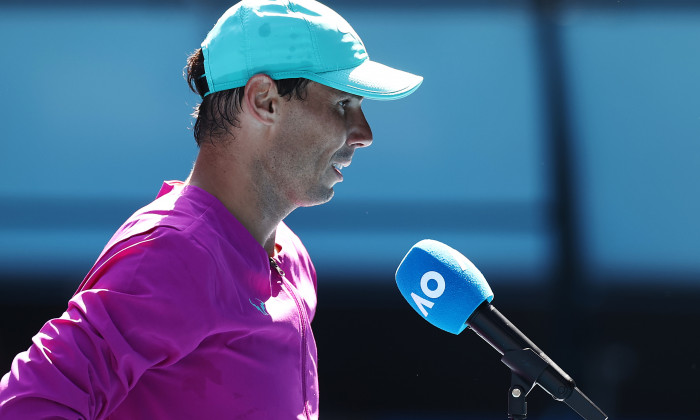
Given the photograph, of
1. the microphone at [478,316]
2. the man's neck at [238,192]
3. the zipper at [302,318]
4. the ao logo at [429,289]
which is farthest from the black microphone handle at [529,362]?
the man's neck at [238,192]

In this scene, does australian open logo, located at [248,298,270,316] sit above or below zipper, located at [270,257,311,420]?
above

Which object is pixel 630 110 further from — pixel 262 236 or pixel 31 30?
pixel 31 30

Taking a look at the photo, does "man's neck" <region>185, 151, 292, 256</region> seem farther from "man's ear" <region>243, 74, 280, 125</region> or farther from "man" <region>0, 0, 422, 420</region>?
"man's ear" <region>243, 74, 280, 125</region>

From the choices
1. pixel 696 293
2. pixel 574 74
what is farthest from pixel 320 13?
pixel 696 293

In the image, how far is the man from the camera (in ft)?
3.19

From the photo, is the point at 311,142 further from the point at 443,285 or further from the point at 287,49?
the point at 443,285

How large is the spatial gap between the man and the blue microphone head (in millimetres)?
196

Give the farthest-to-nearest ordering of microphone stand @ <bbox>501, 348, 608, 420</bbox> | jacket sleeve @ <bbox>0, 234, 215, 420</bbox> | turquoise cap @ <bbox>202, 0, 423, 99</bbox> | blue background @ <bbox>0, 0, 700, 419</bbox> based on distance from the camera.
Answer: blue background @ <bbox>0, 0, 700, 419</bbox>
turquoise cap @ <bbox>202, 0, 423, 99</bbox>
microphone stand @ <bbox>501, 348, 608, 420</bbox>
jacket sleeve @ <bbox>0, 234, 215, 420</bbox>

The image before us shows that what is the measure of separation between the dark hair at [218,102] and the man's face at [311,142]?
0.02 m

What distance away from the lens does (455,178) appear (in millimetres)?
2201

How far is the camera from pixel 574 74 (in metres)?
2.23

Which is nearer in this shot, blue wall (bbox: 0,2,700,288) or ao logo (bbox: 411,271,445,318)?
ao logo (bbox: 411,271,445,318)

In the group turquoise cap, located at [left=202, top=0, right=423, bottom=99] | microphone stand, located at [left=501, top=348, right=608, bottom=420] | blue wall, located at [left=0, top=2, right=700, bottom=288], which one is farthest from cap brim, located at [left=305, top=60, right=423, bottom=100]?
blue wall, located at [left=0, top=2, right=700, bottom=288]

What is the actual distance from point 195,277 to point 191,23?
4.35ft
